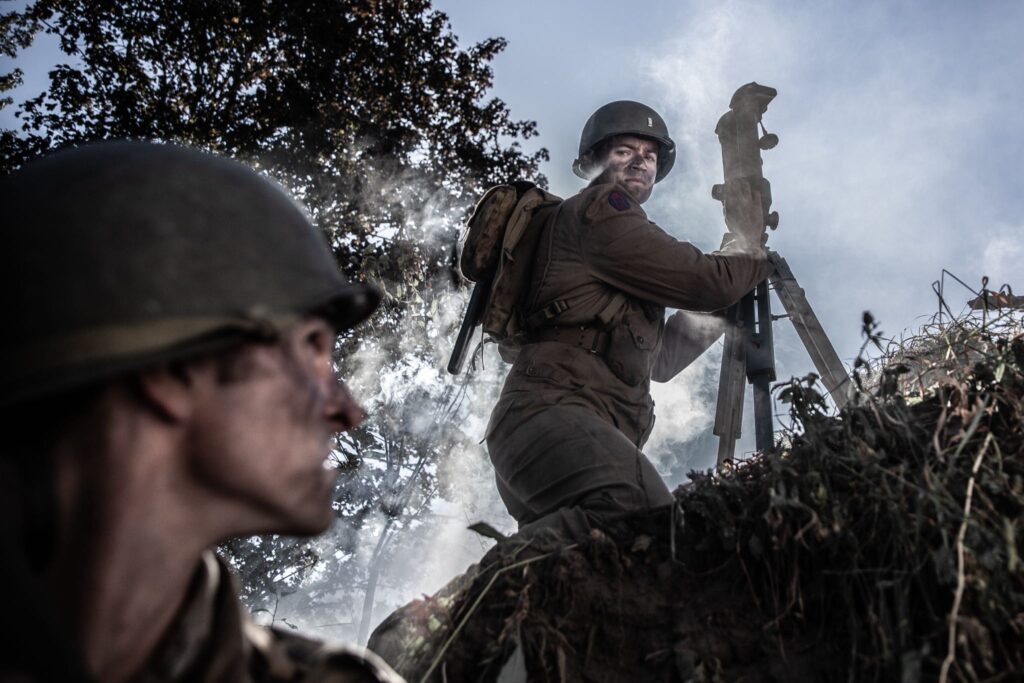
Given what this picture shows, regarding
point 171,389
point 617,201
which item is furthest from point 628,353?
point 171,389

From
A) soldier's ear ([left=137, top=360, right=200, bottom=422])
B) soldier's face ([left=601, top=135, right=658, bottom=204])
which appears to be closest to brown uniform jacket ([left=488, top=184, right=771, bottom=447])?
soldier's face ([left=601, top=135, right=658, bottom=204])

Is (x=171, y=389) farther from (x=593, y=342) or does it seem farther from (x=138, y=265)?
(x=593, y=342)

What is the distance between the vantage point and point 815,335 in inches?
206

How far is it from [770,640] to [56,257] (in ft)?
6.61

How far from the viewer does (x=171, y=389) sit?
133 cm

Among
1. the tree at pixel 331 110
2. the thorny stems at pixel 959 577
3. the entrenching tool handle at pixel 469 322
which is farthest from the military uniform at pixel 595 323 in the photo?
the tree at pixel 331 110

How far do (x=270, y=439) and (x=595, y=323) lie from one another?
3.09 m

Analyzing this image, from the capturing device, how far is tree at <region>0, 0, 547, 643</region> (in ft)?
25.1

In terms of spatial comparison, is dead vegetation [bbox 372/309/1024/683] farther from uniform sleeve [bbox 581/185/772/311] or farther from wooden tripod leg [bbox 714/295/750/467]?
wooden tripod leg [bbox 714/295/750/467]

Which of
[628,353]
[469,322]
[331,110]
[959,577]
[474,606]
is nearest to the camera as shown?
[959,577]

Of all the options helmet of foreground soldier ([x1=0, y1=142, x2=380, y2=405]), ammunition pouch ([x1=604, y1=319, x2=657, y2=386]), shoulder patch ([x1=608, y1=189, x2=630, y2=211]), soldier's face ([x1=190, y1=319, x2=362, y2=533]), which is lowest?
soldier's face ([x1=190, y1=319, x2=362, y2=533])

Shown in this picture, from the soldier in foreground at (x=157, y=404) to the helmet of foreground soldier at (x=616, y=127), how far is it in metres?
4.35

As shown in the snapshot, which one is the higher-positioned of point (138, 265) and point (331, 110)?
point (331, 110)

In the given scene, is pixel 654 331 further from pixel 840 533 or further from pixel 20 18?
pixel 20 18
